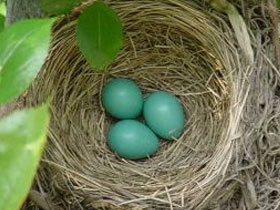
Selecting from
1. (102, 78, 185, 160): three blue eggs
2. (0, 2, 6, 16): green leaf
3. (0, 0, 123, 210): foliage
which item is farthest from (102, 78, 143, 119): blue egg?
(0, 0, 123, 210): foliage

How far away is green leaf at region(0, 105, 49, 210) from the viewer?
0.47ft

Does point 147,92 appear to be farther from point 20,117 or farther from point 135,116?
point 20,117

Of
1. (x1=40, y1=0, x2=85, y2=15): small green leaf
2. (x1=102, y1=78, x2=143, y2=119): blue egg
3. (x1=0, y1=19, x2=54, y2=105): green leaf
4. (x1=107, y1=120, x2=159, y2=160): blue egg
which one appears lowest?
(x1=107, y1=120, x2=159, y2=160): blue egg

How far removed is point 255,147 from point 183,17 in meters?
0.27

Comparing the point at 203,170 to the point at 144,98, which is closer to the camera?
the point at 203,170

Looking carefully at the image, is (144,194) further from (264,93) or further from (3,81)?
(3,81)

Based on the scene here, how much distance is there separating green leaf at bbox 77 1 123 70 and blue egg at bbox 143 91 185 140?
1.22 ft

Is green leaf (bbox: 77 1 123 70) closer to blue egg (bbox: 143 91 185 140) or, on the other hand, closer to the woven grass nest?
the woven grass nest

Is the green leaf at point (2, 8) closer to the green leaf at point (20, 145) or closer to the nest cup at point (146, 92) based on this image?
the nest cup at point (146, 92)

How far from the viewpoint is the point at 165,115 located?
40.2 inches

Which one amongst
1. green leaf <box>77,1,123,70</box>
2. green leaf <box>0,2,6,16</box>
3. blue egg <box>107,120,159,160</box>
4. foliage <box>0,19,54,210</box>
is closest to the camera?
foliage <box>0,19,54,210</box>

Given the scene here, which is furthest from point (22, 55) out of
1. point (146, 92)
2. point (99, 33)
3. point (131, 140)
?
point (146, 92)

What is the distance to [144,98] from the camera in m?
1.11

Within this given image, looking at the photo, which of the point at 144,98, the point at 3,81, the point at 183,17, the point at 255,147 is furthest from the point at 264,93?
the point at 3,81
